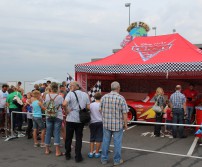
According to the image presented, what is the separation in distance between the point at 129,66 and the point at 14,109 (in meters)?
3.96

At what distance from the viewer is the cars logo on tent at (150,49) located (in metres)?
9.77

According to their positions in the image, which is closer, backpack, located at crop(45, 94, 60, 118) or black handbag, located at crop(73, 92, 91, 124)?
black handbag, located at crop(73, 92, 91, 124)

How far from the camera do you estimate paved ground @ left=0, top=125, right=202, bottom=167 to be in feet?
17.5

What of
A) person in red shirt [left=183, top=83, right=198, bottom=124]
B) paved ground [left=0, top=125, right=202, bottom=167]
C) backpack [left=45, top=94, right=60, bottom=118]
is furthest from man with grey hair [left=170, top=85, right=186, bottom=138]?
backpack [left=45, top=94, right=60, bottom=118]

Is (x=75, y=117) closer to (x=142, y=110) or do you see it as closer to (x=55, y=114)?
(x=55, y=114)

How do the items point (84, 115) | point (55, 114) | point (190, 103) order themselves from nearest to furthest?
point (84, 115)
point (55, 114)
point (190, 103)

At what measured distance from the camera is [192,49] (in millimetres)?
9391

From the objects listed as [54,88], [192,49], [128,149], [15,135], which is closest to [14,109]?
[15,135]

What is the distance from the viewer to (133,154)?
6062 millimetres

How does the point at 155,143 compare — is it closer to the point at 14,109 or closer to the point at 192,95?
the point at 192,95

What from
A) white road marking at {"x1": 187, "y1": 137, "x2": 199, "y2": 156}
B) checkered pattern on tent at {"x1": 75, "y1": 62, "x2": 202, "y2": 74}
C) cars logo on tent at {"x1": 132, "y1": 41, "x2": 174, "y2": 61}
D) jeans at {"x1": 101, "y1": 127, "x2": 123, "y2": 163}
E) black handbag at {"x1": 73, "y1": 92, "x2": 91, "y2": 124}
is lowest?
white road marking at {"x1": 187, "y1": 137, "x2": 199, "y2": 156}

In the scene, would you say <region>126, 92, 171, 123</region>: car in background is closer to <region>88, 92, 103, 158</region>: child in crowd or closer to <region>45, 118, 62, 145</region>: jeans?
<region>88, 92, 103, 158</region>: child in crowd

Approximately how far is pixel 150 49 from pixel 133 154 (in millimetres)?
5176

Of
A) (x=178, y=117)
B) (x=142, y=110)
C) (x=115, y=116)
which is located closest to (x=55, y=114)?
(x=115, y=116)
